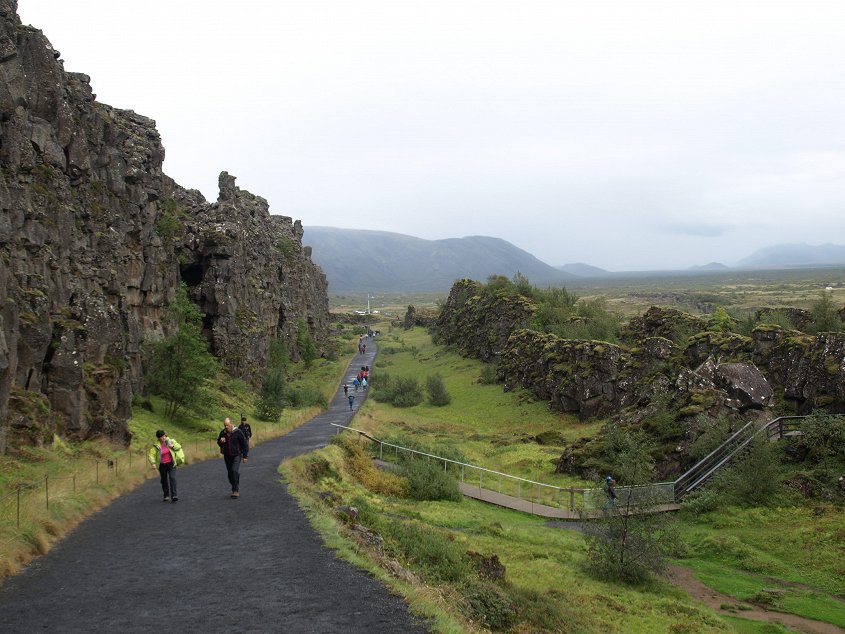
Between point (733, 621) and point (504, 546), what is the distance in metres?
6.98

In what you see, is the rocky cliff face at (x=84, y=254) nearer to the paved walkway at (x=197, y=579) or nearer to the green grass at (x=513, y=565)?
the paved walkway at (x=197, y=579)

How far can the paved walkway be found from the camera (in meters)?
11.0

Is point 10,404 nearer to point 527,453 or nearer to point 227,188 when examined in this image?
point 527,453

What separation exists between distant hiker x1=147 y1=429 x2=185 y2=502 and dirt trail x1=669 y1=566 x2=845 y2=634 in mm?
15861

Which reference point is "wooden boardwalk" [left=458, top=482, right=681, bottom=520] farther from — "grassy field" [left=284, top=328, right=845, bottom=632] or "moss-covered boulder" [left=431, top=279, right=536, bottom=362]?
"moss-covered boulder" [left=431, top=279, right=536, bottom=362]

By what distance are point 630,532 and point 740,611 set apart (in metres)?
3.63

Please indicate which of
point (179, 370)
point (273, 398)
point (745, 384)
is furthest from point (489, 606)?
point (273, 398)


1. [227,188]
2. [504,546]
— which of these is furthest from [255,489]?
[227,188]

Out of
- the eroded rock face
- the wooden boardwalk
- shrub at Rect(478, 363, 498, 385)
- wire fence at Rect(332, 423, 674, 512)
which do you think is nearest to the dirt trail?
wire fence at Rect(332, 423, 674, 512)

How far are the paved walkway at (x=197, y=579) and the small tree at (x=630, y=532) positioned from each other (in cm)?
986

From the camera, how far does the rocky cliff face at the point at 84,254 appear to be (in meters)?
24.9

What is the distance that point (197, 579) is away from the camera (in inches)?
513

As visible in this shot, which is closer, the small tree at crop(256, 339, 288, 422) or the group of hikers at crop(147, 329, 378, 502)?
the group of hikers at crop(147, 329, 378, 502)

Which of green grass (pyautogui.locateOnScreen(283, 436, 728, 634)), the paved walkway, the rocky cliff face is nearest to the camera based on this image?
the paved walkway
